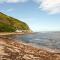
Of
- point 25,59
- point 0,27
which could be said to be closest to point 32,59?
point 25,59

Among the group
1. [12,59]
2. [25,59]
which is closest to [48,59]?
[25,59]

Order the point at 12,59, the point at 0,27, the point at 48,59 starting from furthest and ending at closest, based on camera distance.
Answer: the point at 0,27 → the point at 48,59 → the point at 12,59

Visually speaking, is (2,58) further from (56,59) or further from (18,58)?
(56,59)

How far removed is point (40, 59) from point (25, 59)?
6.94 ft

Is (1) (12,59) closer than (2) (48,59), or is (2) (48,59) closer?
(1) (12,59)

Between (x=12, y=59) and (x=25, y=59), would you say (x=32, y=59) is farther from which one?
(x=12, y=59)

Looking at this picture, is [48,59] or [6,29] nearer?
[48,59]

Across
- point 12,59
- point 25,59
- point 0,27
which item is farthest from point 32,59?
point 0,27

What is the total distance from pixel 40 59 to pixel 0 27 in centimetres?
16624

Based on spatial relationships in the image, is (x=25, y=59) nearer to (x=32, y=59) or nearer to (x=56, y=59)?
(x=32, y=59)

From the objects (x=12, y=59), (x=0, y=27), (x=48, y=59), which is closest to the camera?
(x=12, y=59)

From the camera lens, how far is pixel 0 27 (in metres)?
187

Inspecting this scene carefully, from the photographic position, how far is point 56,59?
24.9m

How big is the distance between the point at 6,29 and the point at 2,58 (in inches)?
6854
